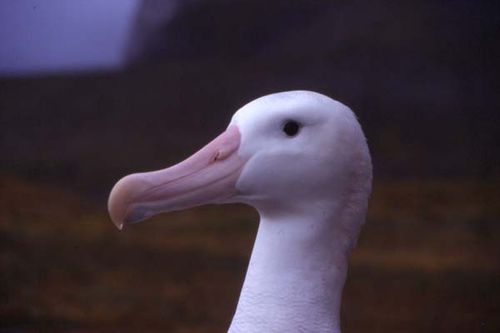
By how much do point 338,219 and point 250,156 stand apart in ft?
0.50

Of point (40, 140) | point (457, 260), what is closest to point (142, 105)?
point (40, 140)

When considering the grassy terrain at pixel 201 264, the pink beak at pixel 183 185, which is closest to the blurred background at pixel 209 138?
the grassy terrain at pixel 201 264

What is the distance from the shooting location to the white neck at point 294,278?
133 centimetres

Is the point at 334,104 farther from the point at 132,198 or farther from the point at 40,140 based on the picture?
the point at 40,140

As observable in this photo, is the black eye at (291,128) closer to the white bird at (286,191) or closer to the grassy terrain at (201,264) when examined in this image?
the white bird at (286,191)

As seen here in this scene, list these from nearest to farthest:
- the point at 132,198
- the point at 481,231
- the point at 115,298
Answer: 1. the point at 132,198
2. the point at 481,231
3. the point at 115,298

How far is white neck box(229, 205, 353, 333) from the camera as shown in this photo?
133 centimetres

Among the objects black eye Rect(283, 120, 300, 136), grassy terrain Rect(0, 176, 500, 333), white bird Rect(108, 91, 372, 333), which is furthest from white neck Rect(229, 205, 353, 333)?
grassy terrain Rect(0, 176, 500, 333)

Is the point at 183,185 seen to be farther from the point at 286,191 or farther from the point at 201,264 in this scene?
the point at 201,264

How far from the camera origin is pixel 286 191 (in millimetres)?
1326

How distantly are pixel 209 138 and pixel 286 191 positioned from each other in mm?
1006

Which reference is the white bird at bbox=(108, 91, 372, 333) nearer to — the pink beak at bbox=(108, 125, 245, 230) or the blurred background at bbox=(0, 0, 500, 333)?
the pink beak at bbox=(108, 125, 245, 230)

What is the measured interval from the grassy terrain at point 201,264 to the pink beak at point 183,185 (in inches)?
44.6

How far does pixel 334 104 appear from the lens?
1.34m
